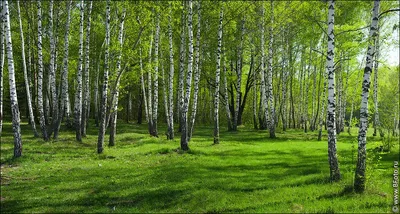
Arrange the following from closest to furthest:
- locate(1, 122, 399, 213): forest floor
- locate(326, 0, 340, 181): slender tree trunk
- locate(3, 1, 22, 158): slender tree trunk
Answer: locate(1, 122, 399, 213): forest floor < locate(326, 0, 340, 181): slender tree trunk < locate(3, 1, 22, 158): slender tree trunk

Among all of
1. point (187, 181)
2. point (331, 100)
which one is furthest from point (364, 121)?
point (187, 181)

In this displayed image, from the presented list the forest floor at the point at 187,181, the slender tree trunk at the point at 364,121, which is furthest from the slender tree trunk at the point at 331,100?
the slender tree trunk at the point at 364,121

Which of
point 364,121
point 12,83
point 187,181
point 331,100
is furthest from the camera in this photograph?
point 12,83

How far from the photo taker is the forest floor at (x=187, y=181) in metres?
8.89

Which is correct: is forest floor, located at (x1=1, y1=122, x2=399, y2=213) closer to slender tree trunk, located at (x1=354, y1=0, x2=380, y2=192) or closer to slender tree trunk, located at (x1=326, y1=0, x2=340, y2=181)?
slender tree trunk, located at (x1=354, y1=0, x2=380, y2=192)

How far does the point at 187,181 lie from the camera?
11461 mm

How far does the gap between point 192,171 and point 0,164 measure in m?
9.57

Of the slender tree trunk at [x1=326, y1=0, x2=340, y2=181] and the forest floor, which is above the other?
the slender tree trunk at [x1=326, y1=0, x2=340, y2=181]

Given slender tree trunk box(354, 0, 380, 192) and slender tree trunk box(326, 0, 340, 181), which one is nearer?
slender tree trunk box(354, 0, 380, 192)

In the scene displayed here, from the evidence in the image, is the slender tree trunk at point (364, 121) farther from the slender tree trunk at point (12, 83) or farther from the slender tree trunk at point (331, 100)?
the slender tree trunk at point (12, 83)

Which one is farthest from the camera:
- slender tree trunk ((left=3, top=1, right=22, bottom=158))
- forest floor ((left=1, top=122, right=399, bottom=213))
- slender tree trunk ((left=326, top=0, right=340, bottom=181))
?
slender tree trunk ((left=3, top=1, right=22, bottom=158))

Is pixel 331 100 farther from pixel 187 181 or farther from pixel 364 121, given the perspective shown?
pixel 187 181

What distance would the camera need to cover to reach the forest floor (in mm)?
8891

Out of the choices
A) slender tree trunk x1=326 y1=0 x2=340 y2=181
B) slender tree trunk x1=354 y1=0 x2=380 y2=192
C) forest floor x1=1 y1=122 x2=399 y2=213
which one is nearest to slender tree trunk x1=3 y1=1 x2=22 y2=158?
forest floor x1=1 y1=122 x2=399 y2=213
